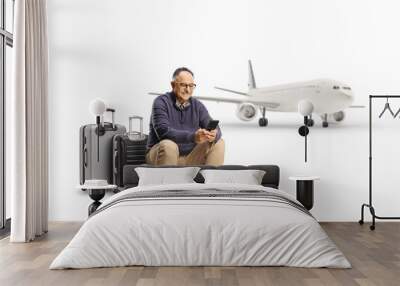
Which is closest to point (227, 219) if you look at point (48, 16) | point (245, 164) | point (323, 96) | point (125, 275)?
point (125, 275)

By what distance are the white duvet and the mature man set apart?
2.37 meters

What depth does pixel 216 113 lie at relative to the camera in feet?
23.3

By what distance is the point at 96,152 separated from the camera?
706 centimetres

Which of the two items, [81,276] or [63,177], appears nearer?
[81,276]

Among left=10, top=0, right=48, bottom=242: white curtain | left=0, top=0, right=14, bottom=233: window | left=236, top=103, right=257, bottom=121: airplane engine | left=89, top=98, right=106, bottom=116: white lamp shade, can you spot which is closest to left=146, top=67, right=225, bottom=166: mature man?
left=236, top=103, right=257, bottom=121: airplane engine

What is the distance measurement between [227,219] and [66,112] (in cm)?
337

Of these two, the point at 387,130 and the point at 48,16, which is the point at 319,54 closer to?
the point at 387,130

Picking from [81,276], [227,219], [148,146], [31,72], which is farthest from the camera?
[148,146]

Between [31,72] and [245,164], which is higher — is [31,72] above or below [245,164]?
above

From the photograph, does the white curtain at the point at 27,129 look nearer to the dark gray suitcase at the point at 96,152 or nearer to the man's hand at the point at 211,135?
the dark gray suitcase at the point at 96,152

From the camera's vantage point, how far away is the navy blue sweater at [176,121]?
6961mm

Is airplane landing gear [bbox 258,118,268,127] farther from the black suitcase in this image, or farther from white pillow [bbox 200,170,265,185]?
the black suitcase

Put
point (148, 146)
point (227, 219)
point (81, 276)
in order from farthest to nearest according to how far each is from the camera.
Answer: point (148, 146)
point (227, 219)
point (81, 276)

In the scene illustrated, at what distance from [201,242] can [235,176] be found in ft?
6.63
